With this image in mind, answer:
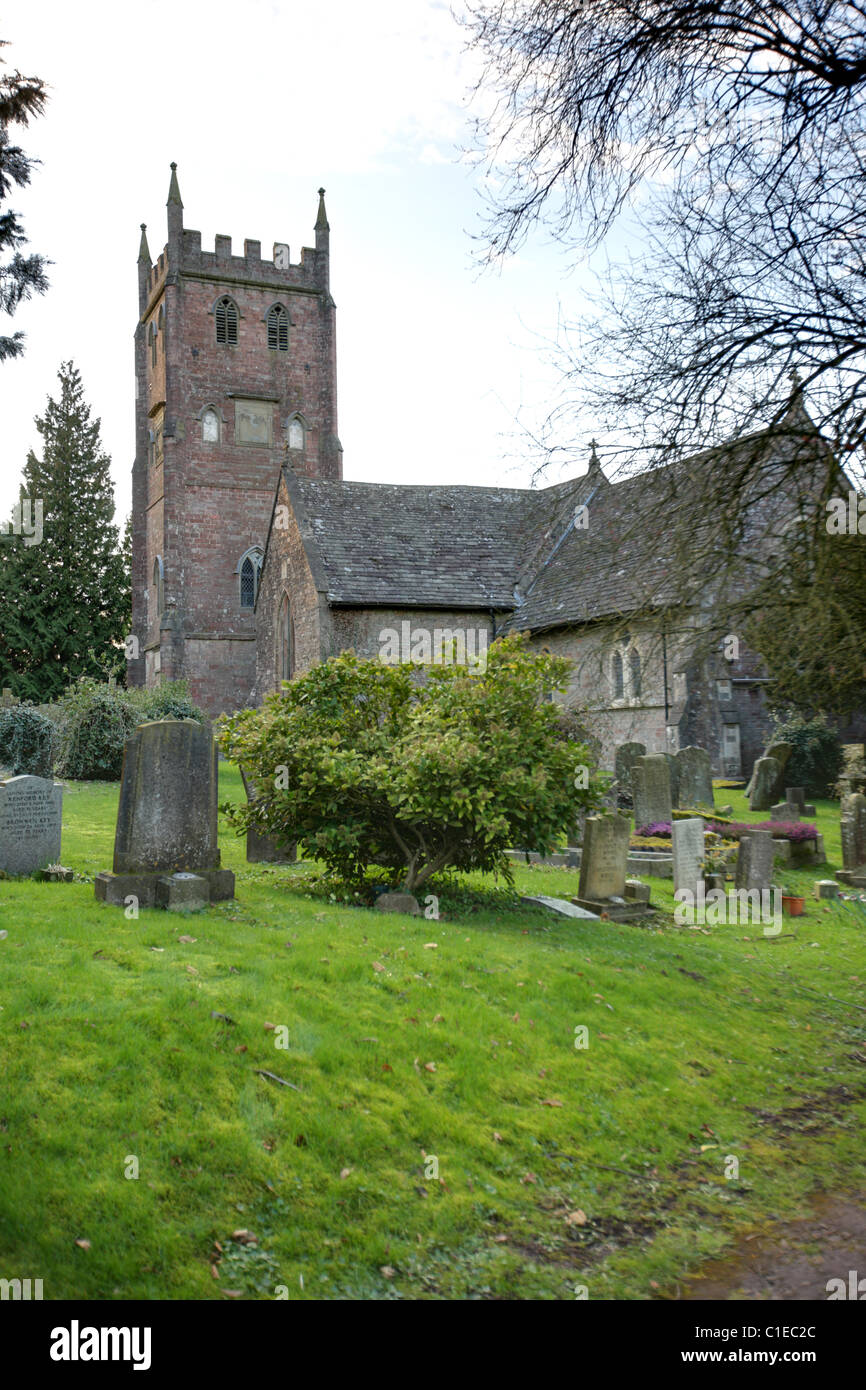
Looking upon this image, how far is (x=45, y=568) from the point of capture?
153ft

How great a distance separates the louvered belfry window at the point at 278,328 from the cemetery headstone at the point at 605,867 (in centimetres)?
3410

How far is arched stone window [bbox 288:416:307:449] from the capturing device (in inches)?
1591

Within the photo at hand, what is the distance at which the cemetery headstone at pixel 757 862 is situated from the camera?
42.9 feet

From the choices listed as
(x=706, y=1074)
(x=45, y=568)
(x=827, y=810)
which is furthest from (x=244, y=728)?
(x=45, y=568)

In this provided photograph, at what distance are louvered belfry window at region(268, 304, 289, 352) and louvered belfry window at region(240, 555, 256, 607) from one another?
363 inches

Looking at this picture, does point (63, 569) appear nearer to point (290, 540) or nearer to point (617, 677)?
point (290, 540)

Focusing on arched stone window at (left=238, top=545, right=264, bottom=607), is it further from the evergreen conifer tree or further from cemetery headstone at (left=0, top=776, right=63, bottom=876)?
cemetery headstone at (left=0, top=776, right=63, bottom=876)

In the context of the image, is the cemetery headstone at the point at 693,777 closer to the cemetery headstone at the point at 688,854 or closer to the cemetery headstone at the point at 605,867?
the cemetery headstone at the point at 688,854

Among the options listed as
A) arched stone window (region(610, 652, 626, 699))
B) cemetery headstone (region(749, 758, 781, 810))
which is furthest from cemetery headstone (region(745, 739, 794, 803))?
arched stone window (region(610, 652, 626, 699))

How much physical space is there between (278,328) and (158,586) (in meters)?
11.7

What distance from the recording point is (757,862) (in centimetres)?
1310

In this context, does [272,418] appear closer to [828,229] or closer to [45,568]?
[45,568]
